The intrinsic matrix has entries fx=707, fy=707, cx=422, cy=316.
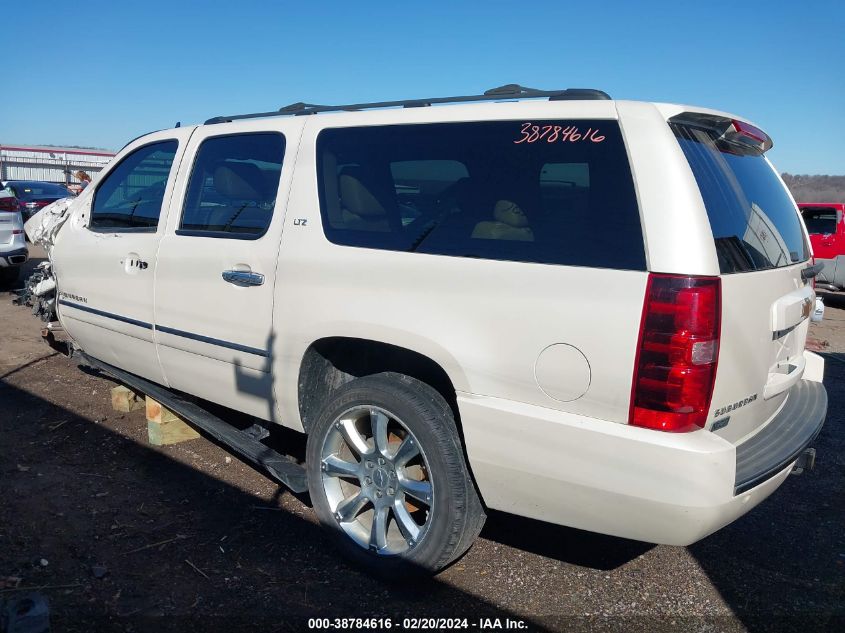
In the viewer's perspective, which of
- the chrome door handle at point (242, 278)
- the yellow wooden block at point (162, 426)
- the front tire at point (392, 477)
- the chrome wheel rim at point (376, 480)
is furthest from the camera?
the yellow wooden block at point (162, 426)

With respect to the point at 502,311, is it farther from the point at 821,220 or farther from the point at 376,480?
the point at 821,220

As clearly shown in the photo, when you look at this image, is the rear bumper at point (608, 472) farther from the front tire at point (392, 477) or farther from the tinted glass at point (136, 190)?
the tinted glass at point (136, 190)

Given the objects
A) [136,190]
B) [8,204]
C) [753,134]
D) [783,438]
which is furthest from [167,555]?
[8,204]

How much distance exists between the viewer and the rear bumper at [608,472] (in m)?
2.37

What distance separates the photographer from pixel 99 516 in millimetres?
3627

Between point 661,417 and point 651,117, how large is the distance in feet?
3.53

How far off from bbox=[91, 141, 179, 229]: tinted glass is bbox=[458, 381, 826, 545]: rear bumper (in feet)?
8.63

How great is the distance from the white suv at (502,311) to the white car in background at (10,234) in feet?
24.6

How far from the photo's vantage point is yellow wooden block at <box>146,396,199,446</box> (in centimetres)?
457

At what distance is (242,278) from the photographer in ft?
11.6

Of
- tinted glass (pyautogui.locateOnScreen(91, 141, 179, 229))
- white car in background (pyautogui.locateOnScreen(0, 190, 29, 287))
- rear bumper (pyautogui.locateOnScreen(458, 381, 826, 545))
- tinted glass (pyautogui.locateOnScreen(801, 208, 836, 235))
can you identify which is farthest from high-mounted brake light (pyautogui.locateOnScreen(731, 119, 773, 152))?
tinted glass (pyautogui.locateOnScreen(801, 208, 836, 235))

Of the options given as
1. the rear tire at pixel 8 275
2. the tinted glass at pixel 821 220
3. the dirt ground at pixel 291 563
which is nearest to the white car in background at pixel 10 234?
the rear tire at pixel 8 275

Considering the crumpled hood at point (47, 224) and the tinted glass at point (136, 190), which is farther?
the crumpled hood at point (47, 224)

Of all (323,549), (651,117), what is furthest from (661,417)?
(323,549)
